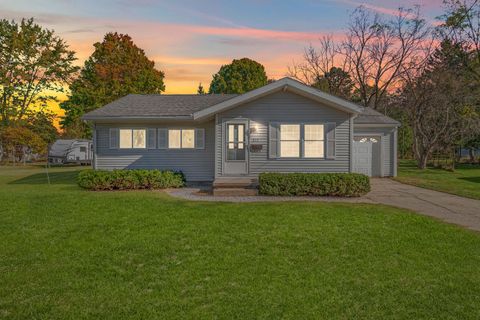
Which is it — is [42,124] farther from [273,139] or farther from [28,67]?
[273,139]

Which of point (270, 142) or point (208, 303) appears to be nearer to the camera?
point (208, 303)

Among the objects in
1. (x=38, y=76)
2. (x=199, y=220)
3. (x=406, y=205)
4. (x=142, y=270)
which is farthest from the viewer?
(x=38, y=76)

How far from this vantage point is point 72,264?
6238 mm

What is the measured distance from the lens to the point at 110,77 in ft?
137

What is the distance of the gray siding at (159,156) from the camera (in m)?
18.4

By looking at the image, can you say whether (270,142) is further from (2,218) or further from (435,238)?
(2,218)

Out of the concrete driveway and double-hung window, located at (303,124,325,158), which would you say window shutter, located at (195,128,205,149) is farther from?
the concrete driveway

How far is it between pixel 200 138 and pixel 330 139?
6.51 metres

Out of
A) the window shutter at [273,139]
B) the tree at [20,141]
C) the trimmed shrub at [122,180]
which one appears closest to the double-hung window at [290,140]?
the window shutter at [273,139]

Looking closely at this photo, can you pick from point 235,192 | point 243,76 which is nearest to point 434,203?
point 235,192

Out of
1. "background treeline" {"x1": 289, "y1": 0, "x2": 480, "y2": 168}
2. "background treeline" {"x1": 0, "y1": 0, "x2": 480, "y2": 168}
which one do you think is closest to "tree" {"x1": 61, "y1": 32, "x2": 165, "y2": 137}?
"background treeline" {"x1": 0, "y1": 0, "x2": 480, "y2": 168}

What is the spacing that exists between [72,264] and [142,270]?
4.23 ft

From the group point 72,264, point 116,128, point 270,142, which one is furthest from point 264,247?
point 116,128

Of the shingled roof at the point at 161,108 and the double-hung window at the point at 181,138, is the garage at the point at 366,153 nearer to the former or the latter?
the shingled roof at the point at 161,108
